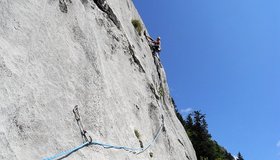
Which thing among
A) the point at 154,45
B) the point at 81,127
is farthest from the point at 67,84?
the point at 154,45

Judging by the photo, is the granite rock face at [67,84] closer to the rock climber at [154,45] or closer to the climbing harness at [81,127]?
the climbing harness at [81,127]

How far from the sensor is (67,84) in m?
7.09

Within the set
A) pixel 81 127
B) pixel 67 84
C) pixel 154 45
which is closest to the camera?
pixel 81 127

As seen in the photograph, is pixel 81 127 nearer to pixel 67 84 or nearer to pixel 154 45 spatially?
pixel 67 84

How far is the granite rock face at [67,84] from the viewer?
5488mm

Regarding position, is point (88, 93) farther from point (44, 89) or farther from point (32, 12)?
point (32, 12)

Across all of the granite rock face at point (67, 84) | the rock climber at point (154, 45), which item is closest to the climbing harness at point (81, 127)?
the granite rock face at point (67, 84)

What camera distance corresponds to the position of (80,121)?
6902 millimetres

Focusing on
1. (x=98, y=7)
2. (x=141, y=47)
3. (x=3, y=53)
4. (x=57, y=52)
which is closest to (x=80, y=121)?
(x=57, y=52)

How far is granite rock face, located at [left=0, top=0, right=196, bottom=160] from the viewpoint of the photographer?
18.0 ft

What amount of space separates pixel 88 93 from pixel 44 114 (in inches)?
73.4

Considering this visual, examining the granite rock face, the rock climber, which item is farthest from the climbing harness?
the rock climber

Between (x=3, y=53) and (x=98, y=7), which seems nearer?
(x=3, y=53)

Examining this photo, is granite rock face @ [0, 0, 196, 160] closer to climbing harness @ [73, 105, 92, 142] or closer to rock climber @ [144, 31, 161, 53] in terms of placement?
climbing harness @ [73, 105, 92, 142]
